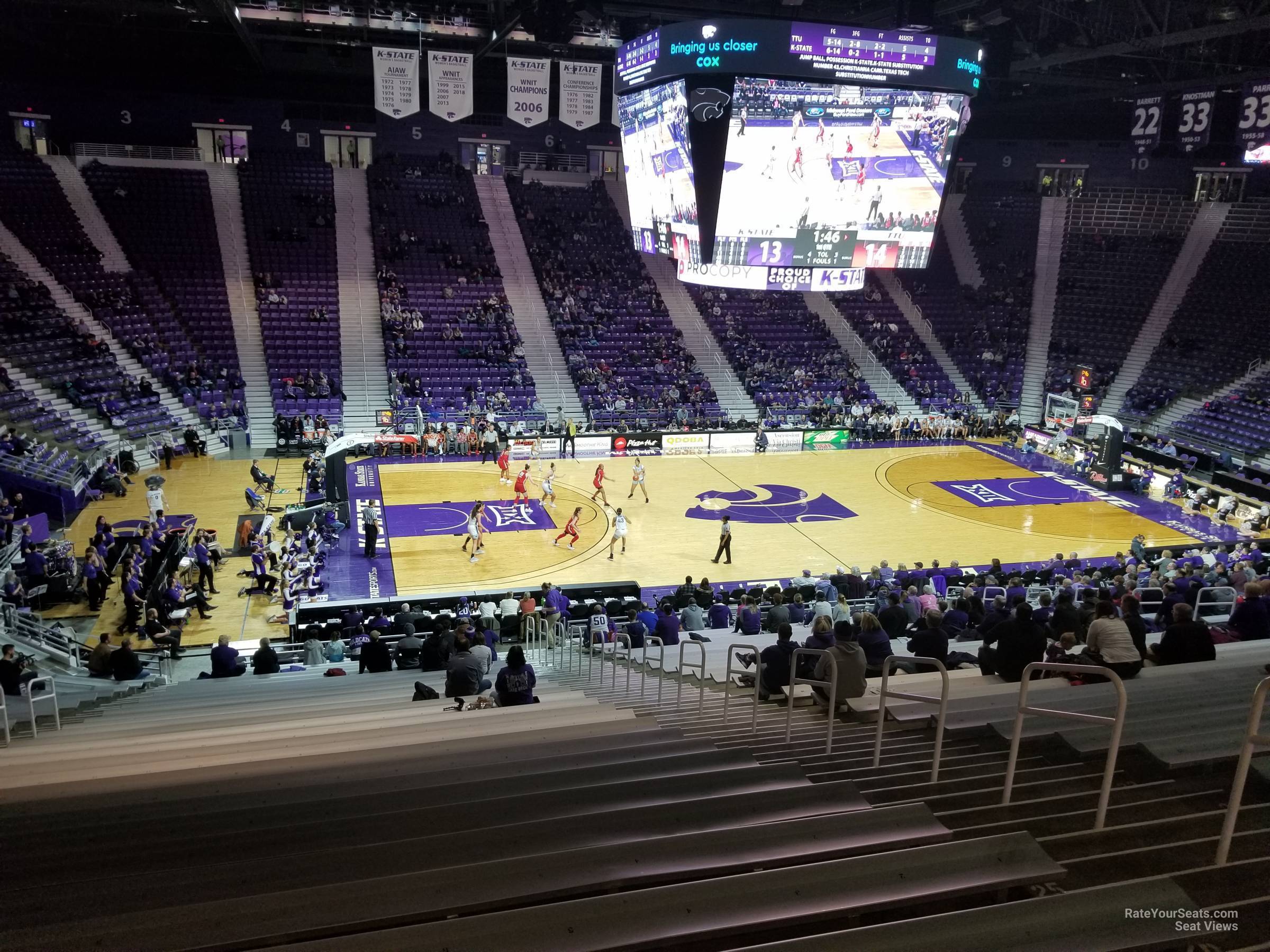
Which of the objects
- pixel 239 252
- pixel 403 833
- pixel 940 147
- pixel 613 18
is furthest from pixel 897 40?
pixel 239 252

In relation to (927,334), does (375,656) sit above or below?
below

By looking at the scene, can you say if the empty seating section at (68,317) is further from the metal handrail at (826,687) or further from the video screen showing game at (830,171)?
the metal handrail at (826,687)

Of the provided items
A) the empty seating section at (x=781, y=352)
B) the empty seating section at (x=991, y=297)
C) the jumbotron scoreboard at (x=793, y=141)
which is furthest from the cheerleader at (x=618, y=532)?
the empty seating section at (x=991, y=297)

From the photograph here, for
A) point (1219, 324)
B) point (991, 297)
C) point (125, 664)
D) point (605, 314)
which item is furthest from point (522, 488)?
point (1219, 324)

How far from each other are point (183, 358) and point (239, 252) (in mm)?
7161

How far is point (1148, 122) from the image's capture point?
32062 millimetres

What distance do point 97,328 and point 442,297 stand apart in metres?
12.5

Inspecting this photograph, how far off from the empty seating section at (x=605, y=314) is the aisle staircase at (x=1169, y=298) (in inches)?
683

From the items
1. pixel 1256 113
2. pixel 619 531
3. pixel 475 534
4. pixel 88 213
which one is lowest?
pixel 475 534

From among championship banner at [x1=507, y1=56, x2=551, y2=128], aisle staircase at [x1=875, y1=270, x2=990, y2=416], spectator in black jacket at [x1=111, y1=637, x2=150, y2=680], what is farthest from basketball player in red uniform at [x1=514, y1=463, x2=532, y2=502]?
aisle staircase at [x1=875, y1=270, x2=990, y2=416]

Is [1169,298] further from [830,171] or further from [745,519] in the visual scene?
[745,519]

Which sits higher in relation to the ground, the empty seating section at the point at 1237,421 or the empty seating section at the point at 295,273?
the empty seating section at the point at 295,273

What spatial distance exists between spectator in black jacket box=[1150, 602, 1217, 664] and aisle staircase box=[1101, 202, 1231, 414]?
3389cm

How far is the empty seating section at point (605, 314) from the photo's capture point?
120 ft
